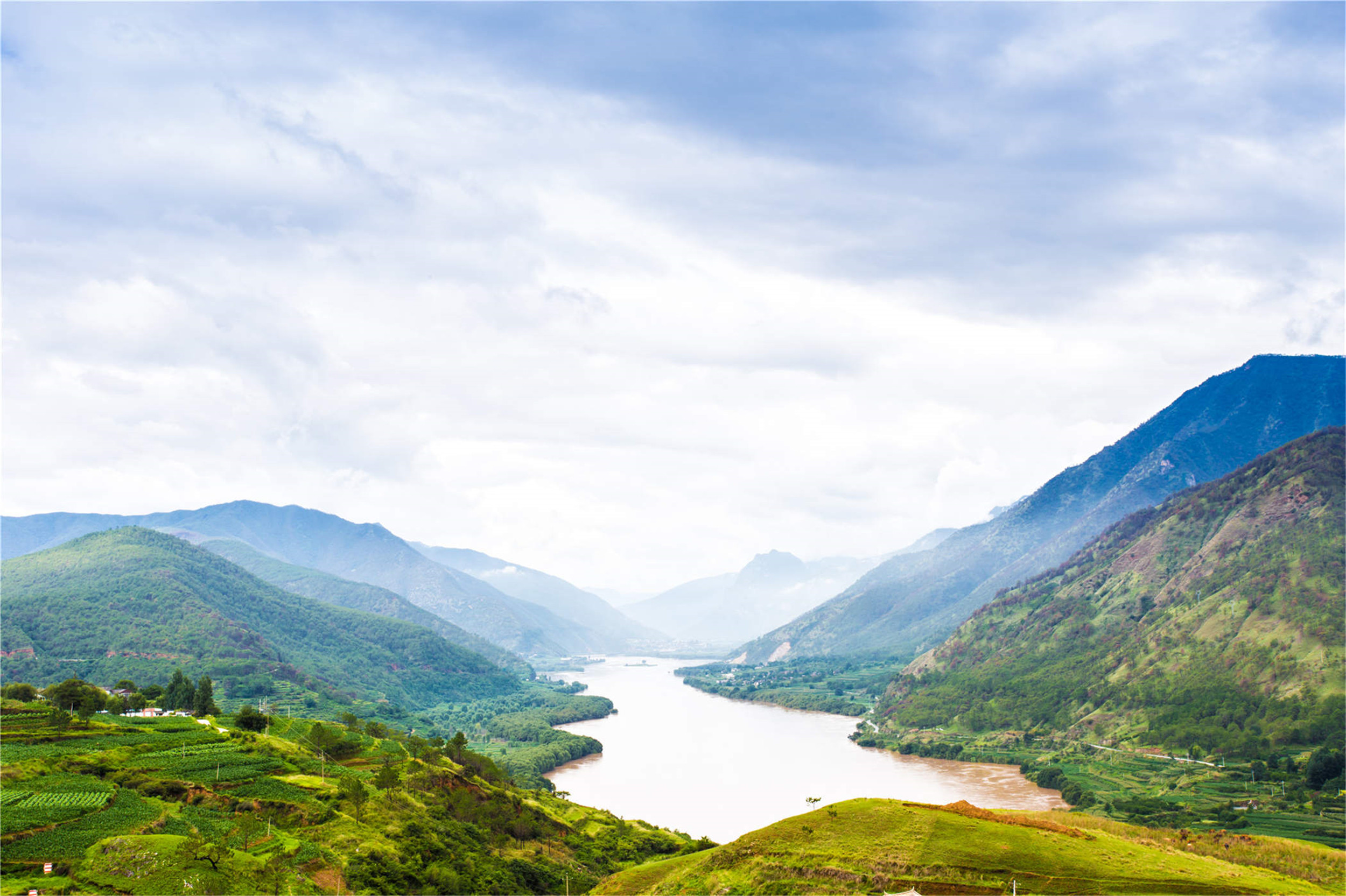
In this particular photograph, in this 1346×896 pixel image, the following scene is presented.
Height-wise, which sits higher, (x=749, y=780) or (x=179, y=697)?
(x=179, y=697)

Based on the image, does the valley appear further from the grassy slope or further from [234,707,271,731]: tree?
[234,707,271,731]: tree

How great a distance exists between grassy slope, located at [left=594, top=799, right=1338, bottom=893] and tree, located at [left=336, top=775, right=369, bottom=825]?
A: 21533 mm

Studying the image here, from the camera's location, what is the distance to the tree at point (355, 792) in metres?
60.9

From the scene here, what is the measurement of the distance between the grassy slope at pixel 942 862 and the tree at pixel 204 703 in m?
58.1

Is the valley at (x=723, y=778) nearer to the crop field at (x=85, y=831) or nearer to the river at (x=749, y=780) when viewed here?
the crop field at (x=85, y=831)

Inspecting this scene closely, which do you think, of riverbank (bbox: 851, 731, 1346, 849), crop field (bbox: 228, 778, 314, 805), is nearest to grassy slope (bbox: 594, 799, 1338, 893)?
crop field (bbox: 228, 778, 314, 805)

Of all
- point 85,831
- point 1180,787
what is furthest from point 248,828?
point 1180,787

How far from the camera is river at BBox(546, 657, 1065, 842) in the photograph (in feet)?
369

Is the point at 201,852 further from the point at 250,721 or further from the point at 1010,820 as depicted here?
the point at 1010,820

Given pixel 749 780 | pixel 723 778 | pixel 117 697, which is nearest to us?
pixel 117 697

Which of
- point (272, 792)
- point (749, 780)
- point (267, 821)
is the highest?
point (272, 792)

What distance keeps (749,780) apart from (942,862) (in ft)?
302

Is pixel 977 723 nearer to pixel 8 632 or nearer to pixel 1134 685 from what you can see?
pixel 1134 685

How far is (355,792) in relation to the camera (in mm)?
61062
